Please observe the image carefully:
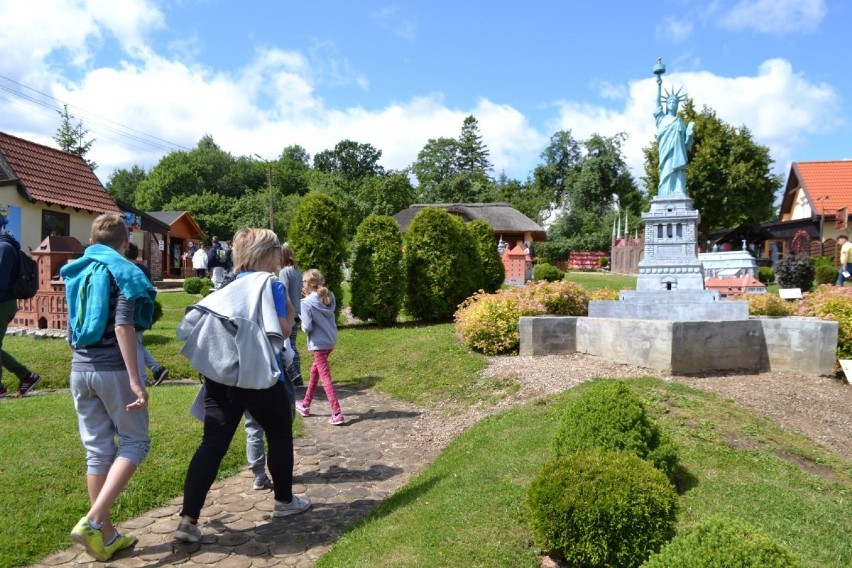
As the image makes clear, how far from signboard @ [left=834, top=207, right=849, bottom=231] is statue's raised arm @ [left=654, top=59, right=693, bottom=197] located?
24.4m

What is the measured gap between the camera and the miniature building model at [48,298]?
11352 mm

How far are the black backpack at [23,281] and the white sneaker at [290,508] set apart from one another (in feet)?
14.9

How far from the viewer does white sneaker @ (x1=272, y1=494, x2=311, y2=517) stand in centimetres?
423

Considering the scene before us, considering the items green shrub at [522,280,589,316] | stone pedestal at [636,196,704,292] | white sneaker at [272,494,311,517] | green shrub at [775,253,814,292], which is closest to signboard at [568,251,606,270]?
green shrub at [775,253,814,292]

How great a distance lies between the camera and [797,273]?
18.1m

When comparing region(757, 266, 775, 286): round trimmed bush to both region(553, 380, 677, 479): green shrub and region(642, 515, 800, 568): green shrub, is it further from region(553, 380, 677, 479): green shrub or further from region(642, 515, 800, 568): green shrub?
region(642, 515, 800, 568): green shrub

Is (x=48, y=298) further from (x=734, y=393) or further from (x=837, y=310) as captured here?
(x=837, y=310)

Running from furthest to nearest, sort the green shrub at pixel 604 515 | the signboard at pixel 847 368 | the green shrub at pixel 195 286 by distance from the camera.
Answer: the green shrub at pixel 195 286
the signboard at pixel 847 368
the green shrub at pixel 604 515

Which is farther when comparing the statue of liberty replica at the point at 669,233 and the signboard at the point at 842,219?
the signboard at the point at 842,219

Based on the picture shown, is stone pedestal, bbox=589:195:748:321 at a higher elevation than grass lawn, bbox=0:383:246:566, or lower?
higher

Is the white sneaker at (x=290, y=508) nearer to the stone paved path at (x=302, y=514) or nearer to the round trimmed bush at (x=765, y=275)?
the stone paved path at (x=302, y=514)

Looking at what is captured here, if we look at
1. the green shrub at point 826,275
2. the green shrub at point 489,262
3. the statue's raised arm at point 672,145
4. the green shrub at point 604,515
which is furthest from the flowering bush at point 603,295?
the green shrub at point 826,275

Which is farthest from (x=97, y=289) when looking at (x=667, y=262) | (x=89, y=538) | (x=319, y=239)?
(x=667, y=262)


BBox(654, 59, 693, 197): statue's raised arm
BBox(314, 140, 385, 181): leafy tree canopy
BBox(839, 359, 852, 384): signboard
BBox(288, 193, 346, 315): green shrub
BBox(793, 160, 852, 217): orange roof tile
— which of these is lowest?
BBox(839, 359, 852, 384): signboard
